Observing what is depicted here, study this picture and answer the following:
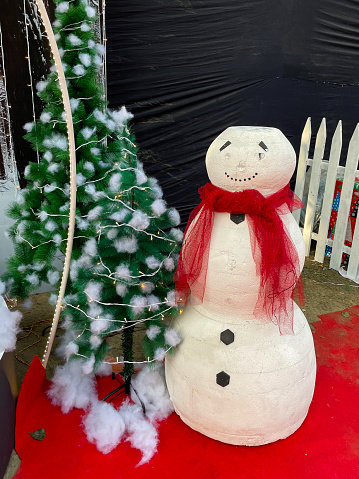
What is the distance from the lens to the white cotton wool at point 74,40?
2479 mm

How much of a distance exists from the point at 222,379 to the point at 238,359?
134 mm

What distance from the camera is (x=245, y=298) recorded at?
2.02m

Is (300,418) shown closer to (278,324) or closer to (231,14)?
(278,324)

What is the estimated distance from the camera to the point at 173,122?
4.58m

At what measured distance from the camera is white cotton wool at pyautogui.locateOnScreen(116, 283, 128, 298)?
2146 millimetres

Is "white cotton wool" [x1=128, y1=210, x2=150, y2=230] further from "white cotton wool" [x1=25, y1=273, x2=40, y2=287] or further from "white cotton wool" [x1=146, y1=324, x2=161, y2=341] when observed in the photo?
"white cotton wool" [x1=25, y1=273, x2=40, y2=287]

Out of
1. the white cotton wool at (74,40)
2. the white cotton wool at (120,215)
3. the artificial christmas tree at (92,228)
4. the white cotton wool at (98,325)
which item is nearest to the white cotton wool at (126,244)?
the artificial christmas tree at (92,228)

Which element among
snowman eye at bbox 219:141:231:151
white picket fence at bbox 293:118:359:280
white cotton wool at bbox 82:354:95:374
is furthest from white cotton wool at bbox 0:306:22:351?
white picket fence at bbox 293:118:359:280

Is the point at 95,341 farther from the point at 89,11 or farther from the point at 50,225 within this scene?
the point at 89,11

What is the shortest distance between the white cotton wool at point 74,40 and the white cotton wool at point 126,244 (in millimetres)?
1347

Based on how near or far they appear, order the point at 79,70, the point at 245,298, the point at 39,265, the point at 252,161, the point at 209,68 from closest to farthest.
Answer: the point at 252,161
the point at 245,298
the point at 79,70
the point at 39,265
the point at 209,68

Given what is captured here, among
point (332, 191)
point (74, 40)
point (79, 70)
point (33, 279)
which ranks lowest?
point (332, 191)

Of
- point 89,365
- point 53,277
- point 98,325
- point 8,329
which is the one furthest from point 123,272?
point 53,277

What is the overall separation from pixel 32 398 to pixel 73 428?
35 centimetres
